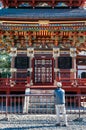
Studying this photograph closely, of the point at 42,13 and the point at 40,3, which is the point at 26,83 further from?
the point at 40,3

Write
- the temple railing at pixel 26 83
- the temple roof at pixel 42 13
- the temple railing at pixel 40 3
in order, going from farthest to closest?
the temple railing at pixel 40 3 → the temple roof at pixel 42 13 → the temple railing at pixel 26 83

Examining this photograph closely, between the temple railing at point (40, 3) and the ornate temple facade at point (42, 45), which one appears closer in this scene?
the ornate temple facade at point (42, 45)

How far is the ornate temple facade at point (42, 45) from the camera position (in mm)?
21484

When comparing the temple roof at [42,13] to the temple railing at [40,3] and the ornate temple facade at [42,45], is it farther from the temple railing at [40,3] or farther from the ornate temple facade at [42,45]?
the temple railing at [40,3]

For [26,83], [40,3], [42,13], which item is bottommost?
[26,83]

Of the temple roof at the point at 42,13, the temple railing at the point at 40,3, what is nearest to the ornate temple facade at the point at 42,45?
the temple roof at the point at 42,13

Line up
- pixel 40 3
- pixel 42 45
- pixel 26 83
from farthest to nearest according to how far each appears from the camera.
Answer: pixel 40 3 → pixel 42 45 → pixel 26 83

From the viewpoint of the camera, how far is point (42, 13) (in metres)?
23.5

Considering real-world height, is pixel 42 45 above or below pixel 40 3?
below

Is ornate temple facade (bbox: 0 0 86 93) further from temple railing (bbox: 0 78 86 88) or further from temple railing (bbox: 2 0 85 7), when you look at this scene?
temple railing (bbox: 2 0 85 7)

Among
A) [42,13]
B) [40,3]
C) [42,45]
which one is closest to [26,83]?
[42,45]

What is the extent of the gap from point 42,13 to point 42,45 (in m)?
2.71

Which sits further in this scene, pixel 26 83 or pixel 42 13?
pixel 42 13

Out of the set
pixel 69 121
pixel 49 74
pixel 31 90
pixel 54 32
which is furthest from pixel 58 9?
pixel 69 121
